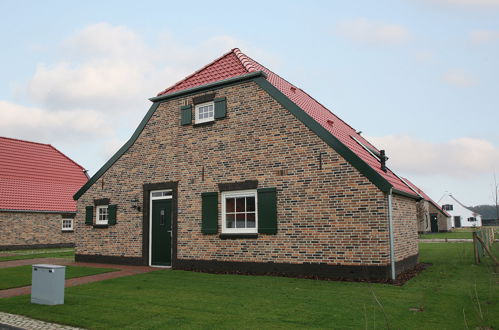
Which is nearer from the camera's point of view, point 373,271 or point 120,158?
point 373,271

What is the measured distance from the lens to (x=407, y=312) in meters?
6.88

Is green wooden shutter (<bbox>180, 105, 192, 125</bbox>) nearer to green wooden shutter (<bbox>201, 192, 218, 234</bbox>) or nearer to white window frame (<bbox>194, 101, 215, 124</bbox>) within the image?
white window frame (<bbox>194, 101, 215, 124</bbox>)

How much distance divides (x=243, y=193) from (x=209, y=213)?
4.34 feet

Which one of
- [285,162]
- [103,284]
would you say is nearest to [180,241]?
[103,284]

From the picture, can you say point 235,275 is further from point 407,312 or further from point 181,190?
point 407,312

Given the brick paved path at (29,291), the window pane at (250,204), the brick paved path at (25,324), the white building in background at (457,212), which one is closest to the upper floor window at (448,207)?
the white building in background at (457,212)

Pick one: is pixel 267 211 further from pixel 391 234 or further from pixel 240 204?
pixel 391 234

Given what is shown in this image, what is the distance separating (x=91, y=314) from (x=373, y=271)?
6.56 meters

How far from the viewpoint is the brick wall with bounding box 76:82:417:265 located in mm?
10391

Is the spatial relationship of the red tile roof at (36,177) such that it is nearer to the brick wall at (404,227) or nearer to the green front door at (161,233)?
the green front door at (161,233)

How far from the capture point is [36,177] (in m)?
28.0

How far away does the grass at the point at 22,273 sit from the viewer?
10461 mm

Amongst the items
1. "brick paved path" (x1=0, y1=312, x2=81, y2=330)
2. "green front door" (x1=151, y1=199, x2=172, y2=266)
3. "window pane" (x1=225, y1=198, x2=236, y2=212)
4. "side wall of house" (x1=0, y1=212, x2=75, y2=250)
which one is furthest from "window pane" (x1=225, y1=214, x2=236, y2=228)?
"side wall of house" (x1=0, y1=212, x2=75, y2=250)

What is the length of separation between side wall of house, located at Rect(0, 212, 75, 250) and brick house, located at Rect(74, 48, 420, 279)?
10.7 meters
